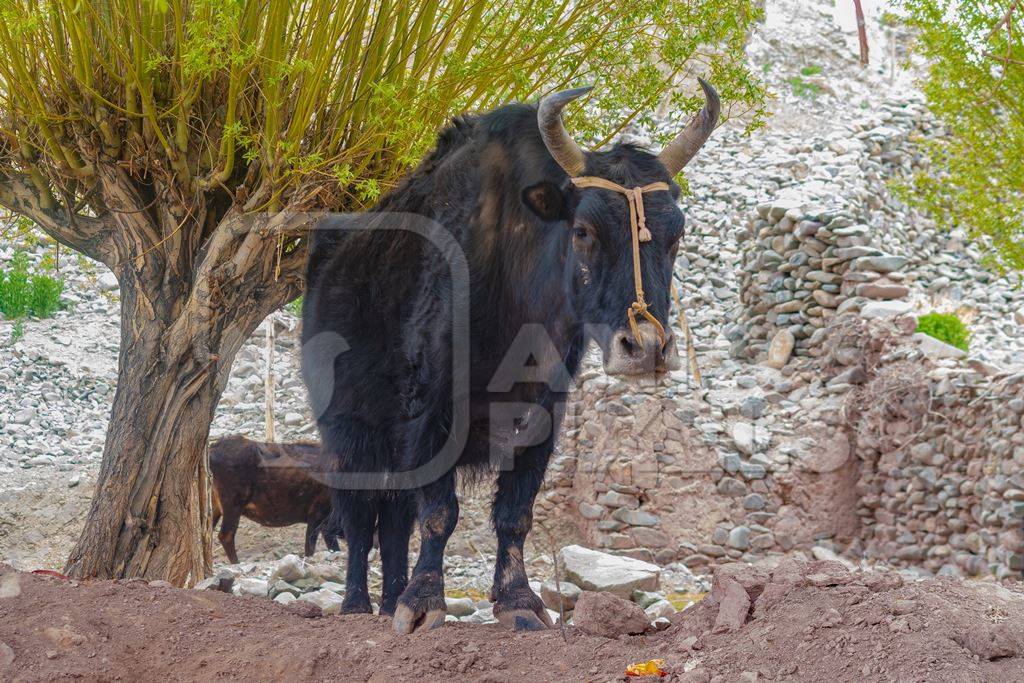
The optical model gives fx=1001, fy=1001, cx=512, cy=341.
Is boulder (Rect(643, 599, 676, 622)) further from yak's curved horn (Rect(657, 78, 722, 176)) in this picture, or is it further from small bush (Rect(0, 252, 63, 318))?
small bush (Rect(0, 252, 63, 318))

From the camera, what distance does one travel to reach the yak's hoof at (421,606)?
372cm

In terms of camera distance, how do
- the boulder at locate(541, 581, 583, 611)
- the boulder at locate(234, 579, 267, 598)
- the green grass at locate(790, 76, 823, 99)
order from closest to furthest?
the boulder at locate(541, 581, 583, 611) → the boulder at locate(234, 579, 267, 598) → the green grass at locate(790, 76, 823, 99)

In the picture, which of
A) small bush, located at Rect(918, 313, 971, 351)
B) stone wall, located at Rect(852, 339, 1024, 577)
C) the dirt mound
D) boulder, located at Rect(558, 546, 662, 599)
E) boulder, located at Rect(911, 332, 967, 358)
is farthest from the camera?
small bush, located at Rect(918, 313, 971, 351)

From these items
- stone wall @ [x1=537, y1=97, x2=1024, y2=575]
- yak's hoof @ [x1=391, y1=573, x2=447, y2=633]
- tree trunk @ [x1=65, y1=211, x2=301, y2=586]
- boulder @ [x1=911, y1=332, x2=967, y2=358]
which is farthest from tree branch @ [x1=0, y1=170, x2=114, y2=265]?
boulder @ [x1=911, y1=332, x2=967, y2=358]

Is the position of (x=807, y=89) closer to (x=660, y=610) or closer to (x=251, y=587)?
(x=251, y=587)

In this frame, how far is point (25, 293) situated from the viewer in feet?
44.3

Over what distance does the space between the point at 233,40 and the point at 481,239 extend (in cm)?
153

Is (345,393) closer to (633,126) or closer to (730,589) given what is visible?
(730,589)

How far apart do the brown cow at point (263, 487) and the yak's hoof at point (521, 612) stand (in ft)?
17.7

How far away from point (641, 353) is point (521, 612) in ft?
3.80

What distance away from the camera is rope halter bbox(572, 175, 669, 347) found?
342cm

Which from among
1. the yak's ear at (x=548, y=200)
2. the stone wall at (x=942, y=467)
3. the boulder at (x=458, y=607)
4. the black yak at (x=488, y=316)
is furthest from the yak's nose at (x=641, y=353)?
the stone wall at (x=942, y=467)

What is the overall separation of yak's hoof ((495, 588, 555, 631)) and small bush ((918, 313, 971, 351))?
751 cm

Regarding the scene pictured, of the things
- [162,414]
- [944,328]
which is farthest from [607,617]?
[944,328]
